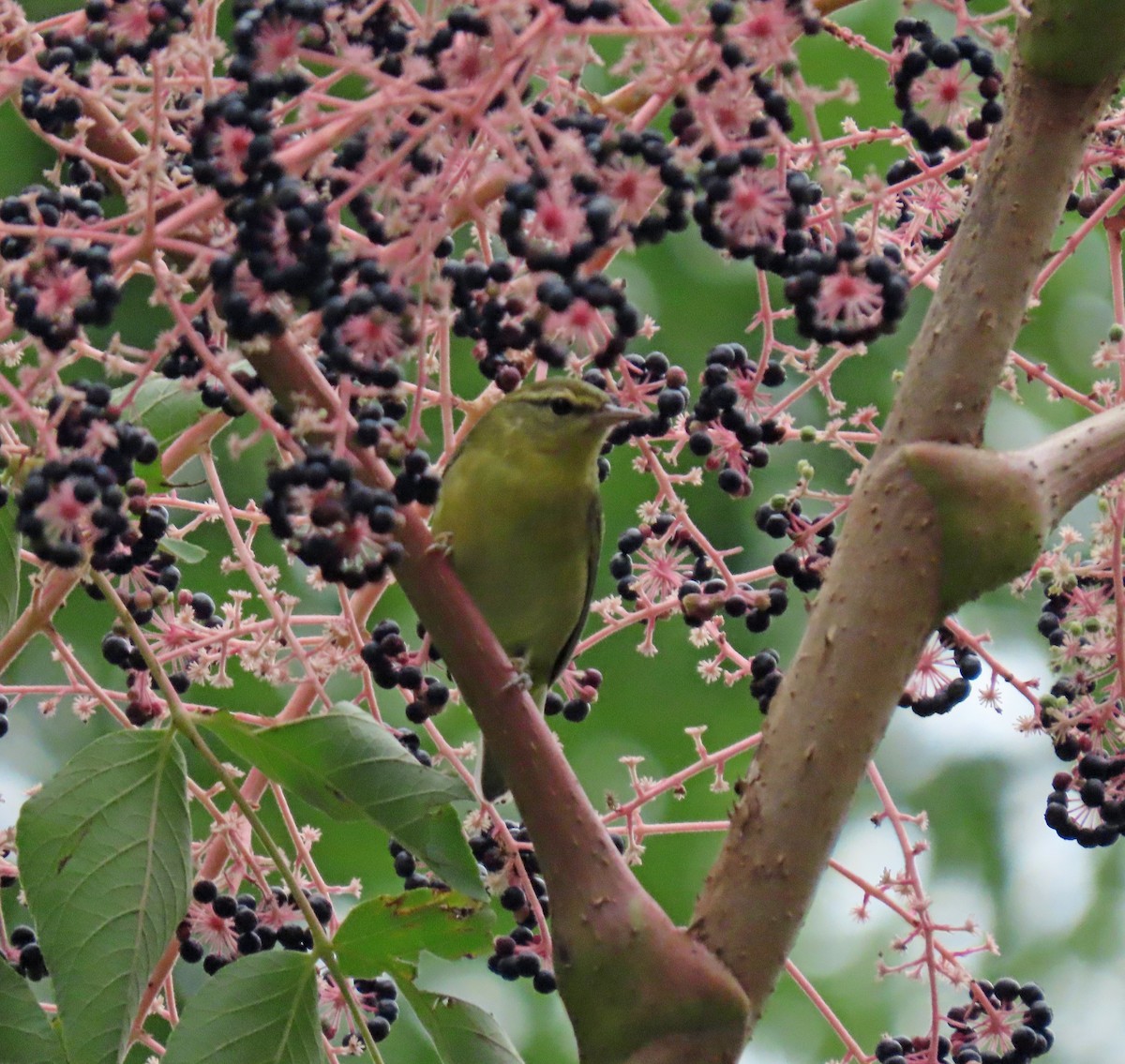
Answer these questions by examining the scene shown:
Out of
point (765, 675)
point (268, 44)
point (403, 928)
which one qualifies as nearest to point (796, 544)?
point (765, 675)

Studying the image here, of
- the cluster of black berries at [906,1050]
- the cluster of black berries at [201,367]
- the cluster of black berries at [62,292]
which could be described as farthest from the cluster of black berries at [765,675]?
the cluster of black berries at [62,292]

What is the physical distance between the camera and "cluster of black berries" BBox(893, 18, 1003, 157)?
1.62m

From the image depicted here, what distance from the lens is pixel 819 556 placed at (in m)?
1.97

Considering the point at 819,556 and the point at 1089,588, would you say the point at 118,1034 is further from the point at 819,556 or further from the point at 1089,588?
the point at 1089,588

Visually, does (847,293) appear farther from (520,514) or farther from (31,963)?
(520,514)

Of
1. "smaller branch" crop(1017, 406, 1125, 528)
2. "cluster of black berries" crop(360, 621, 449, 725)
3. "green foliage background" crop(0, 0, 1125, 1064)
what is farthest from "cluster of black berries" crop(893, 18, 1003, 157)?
"green foliage background" crop(0, 0, 1125, 1064)

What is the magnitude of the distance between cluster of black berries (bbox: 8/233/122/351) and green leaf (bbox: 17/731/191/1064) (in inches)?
22.6

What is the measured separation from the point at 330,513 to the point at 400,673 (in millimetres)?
626

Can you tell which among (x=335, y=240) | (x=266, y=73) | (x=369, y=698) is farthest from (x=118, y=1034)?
(x=266, y=73)

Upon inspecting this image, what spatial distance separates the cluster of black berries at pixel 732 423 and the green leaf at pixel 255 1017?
78cm

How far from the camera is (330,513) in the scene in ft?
4.09

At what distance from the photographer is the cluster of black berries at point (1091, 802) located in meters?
2.01

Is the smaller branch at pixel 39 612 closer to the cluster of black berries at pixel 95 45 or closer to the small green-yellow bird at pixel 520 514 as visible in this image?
the cluster of black berries at pixel 95 45

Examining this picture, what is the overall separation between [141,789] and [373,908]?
0.27 metres
